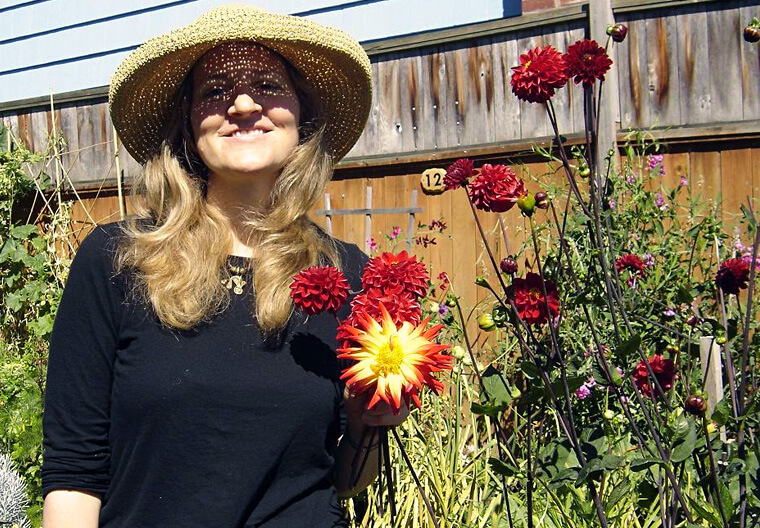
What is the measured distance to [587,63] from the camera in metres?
1.64

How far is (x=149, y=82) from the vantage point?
2.13 m

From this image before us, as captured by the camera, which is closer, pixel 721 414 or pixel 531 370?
pixel 721 414

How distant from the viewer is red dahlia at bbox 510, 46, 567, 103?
5.35ft

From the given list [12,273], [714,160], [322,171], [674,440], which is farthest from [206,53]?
[12,273]

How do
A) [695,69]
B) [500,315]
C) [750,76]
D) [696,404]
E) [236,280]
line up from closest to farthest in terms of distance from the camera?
[696,404], [500,315], [236,280], [750,76], [695,69]

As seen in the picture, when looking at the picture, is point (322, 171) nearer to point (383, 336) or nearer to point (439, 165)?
point (383, 336)

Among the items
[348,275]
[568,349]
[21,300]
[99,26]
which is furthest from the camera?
[99,26]

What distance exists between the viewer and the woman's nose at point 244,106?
1.87 metres

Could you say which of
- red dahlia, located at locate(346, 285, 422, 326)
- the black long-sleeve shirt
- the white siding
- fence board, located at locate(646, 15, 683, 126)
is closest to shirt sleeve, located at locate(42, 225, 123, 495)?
the black long-sleeve shirt

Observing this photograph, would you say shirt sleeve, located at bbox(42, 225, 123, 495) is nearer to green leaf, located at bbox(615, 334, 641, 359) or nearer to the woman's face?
the woman's face

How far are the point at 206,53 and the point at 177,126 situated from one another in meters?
0.21

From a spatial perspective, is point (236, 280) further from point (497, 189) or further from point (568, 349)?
point (568, 349)

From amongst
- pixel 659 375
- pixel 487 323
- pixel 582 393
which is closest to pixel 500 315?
pixel 487 323

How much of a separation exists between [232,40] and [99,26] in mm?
6204
